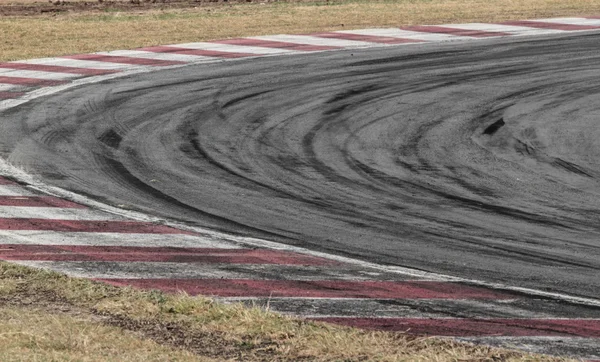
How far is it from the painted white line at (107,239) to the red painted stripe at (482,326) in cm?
289

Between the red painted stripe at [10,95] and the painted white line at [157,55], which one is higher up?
the painted white line at [157,55]

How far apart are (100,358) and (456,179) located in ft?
24.0

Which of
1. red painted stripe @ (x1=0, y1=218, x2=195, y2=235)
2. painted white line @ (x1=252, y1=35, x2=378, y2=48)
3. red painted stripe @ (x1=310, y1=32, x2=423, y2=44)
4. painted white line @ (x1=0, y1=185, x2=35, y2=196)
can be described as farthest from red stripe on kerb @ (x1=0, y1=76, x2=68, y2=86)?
red painted stripe @ (x1=0, y1=218, x2=195, y2=235)

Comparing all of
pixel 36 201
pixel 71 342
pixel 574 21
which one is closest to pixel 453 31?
pixel 574 21

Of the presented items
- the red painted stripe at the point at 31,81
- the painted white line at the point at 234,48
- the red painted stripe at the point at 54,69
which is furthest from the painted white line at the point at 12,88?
the painted white line at the point at 234,48

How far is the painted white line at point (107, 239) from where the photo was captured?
11.8m

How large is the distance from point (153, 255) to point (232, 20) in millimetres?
17838

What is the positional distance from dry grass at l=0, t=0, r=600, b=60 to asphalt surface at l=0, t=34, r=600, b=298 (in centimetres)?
385

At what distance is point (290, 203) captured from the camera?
13.3 metres

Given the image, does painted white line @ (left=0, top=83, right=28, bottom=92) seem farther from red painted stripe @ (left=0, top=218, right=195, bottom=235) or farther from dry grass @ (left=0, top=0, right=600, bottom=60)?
red painted stripe @ (left=0, top=218, right=195, bottom=235)

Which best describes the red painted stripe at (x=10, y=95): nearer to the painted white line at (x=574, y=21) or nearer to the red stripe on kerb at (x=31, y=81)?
the red stripe on kerb at (x=31, y=81)

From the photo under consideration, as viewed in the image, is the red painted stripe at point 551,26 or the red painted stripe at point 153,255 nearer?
the red painted stripe at point 153,255

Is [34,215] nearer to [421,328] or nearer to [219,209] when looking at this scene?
[219,209]

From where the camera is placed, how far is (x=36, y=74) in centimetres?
2203
